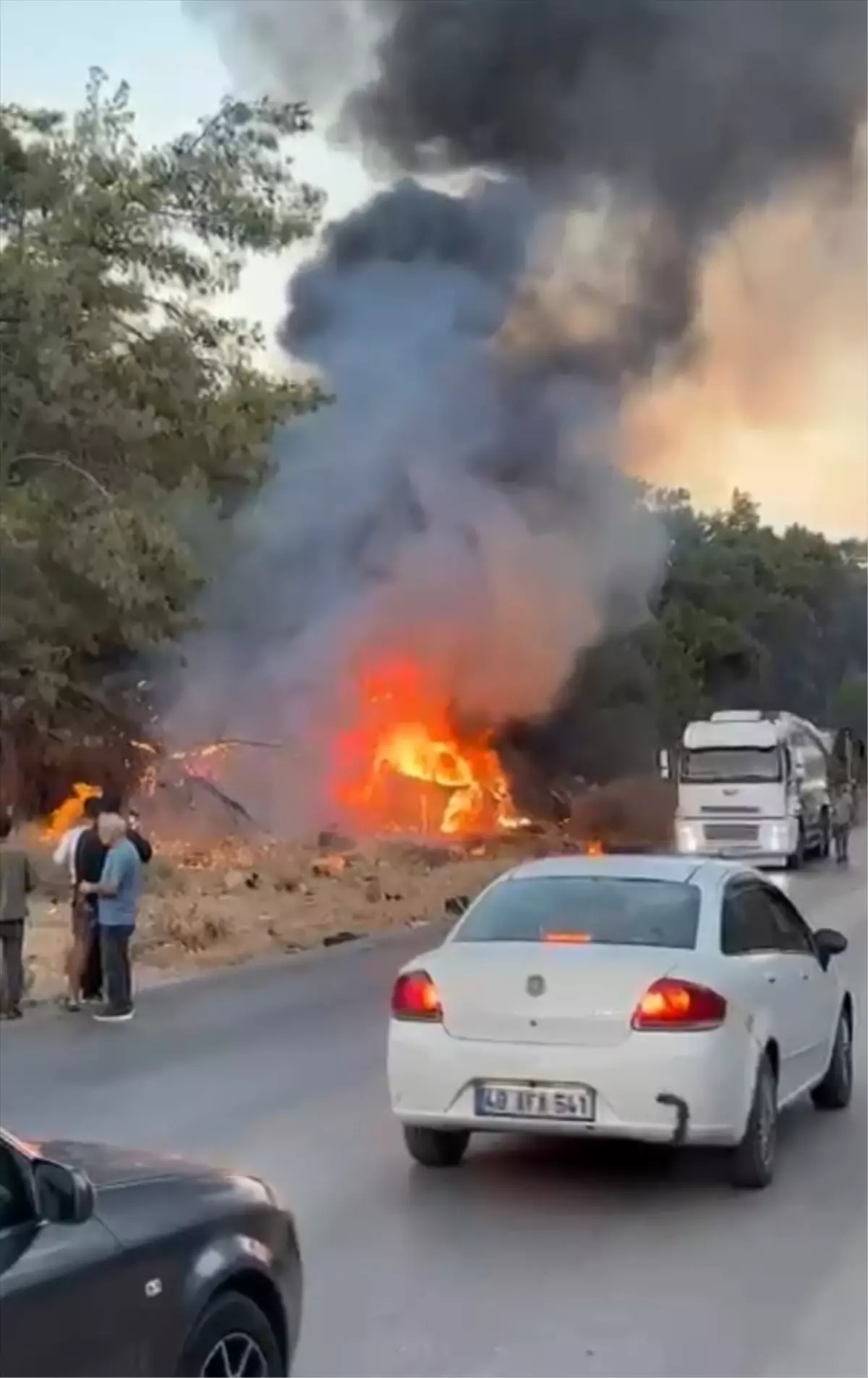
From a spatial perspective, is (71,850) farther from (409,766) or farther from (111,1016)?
(409,766)

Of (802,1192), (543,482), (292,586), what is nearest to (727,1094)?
(802,1192)

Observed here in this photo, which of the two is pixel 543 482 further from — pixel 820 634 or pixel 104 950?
pixel 820 634

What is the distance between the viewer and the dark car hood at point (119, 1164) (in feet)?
14.0

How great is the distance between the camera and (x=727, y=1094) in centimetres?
767

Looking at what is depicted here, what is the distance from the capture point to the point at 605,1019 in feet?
25.0

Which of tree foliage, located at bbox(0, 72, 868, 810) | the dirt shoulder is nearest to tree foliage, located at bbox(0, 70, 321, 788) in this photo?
tree foliage, located at bbox(0, 72, 868, 810)

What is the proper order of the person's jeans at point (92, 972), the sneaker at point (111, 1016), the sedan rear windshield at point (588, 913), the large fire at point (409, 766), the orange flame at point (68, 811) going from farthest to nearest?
the large fire at point (409, 766) → the orange flame at point (68, 811) → the person's jeans at point (92, 972) → the sneaker at point (111, 1016) → the sedan rear windshield at point (588, 913)

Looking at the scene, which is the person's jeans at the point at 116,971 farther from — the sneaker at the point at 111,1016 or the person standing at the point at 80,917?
the person standing at the point at 80,917

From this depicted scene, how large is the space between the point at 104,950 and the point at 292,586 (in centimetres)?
2451

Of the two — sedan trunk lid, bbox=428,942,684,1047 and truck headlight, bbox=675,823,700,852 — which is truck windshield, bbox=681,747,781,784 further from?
sedan trunk lid, bbox=428,942,684,1047

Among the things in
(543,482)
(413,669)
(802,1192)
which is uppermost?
(543,482)

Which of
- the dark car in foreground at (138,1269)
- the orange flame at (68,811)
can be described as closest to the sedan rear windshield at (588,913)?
the dark car in foreground at (138,1269)

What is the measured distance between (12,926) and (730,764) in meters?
20.8

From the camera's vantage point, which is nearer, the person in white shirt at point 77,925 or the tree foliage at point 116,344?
the person in white shirt at point 77,925
